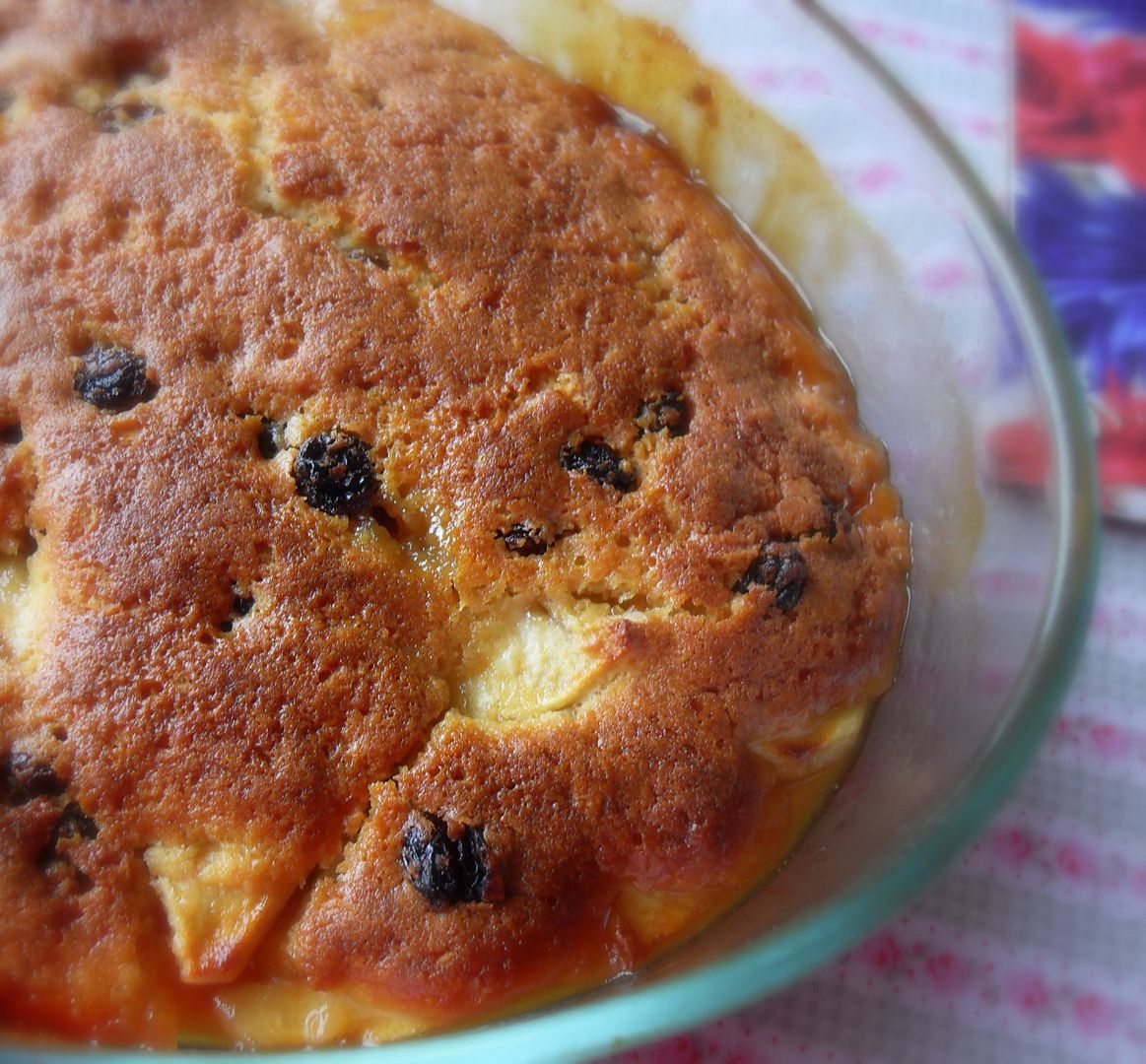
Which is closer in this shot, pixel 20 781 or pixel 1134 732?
pixel 20 781

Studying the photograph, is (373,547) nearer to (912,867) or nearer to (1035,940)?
(912,867)

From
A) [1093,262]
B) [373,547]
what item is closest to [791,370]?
[373,547]

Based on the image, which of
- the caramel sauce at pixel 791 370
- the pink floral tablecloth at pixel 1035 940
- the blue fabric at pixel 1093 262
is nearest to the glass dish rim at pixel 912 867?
the caramel sauce at pixel 791 370

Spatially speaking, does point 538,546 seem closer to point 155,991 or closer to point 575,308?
point 575,308

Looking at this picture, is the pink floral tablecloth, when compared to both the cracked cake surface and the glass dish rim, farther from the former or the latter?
the glass dish rim

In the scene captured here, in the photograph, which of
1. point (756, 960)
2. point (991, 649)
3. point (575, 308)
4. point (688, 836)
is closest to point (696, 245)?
point (575, 308)

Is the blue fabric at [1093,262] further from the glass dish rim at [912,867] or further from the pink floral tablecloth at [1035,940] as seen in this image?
the glass dish rim at [912,867]
